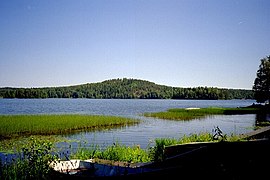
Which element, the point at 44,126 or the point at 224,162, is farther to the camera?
the point at 44,126

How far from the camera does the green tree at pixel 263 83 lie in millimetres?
71562

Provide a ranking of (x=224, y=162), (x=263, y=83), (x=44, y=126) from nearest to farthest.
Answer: (x=224, y=162), (x=44, y=126), (x=263, y=83)

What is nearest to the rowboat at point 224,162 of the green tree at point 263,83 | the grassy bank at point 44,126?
the grassy bank at point 44,126

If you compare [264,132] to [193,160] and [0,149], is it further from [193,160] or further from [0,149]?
[0,149]

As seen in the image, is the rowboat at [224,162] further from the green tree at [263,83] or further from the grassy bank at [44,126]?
the green tree at [263,83]

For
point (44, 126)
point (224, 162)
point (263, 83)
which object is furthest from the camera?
point (263, 83)

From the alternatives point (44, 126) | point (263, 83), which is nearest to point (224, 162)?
point (44, 126)

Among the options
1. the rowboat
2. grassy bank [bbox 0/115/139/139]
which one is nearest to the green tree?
grassy bank [bbox 0/115/139/139]

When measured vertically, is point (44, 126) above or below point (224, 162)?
below

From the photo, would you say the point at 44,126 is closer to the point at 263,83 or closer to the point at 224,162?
the point at 224,162

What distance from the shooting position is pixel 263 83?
72688 millimetres

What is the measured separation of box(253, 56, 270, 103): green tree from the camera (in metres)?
71.6

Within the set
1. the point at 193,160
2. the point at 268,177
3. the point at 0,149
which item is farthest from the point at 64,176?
the point at 0,149

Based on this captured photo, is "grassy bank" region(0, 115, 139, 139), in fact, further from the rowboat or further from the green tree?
the green tree
